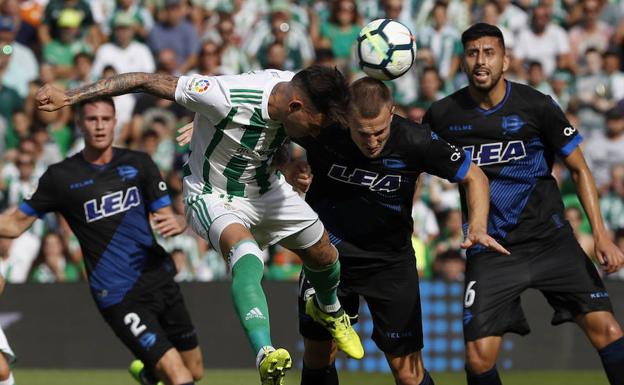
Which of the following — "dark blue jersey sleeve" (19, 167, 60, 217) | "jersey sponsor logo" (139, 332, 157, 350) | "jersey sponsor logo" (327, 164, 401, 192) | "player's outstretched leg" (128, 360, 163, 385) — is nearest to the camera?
"jersey sponsor logo" (327, 164, 401, 192)

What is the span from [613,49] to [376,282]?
986 cm

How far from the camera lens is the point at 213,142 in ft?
27.4

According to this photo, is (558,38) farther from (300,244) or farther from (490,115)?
(300,244)

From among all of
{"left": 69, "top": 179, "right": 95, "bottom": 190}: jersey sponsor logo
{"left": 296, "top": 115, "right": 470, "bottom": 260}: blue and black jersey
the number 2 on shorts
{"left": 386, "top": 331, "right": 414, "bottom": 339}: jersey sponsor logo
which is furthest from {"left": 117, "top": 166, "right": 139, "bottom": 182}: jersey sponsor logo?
{"left": 386, "top": 331, "right": 414, "bottom": 339}: jersey sponsor logo

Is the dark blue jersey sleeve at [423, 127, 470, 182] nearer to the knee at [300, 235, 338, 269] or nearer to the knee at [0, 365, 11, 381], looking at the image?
the knee at [300, 235, 338, 269]

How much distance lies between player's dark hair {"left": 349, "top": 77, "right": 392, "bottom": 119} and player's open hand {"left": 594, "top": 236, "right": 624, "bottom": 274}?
1.96 metres

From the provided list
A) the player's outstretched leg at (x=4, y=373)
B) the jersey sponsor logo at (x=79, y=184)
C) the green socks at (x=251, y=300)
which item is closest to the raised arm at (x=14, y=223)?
A: the jersey sponsor logo at (x=79, y=184)

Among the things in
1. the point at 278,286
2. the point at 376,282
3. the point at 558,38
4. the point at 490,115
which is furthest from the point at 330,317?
the point at 558,38

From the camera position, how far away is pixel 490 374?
888cm

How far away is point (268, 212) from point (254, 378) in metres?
5.44

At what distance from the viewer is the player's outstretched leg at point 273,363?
23.8 feet

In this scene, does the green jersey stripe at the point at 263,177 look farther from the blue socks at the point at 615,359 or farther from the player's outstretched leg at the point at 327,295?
the blue socks at the point at 615,359

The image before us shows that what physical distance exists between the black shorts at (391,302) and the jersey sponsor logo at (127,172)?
6.62 feet

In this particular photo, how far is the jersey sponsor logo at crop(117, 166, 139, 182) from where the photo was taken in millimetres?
10500
